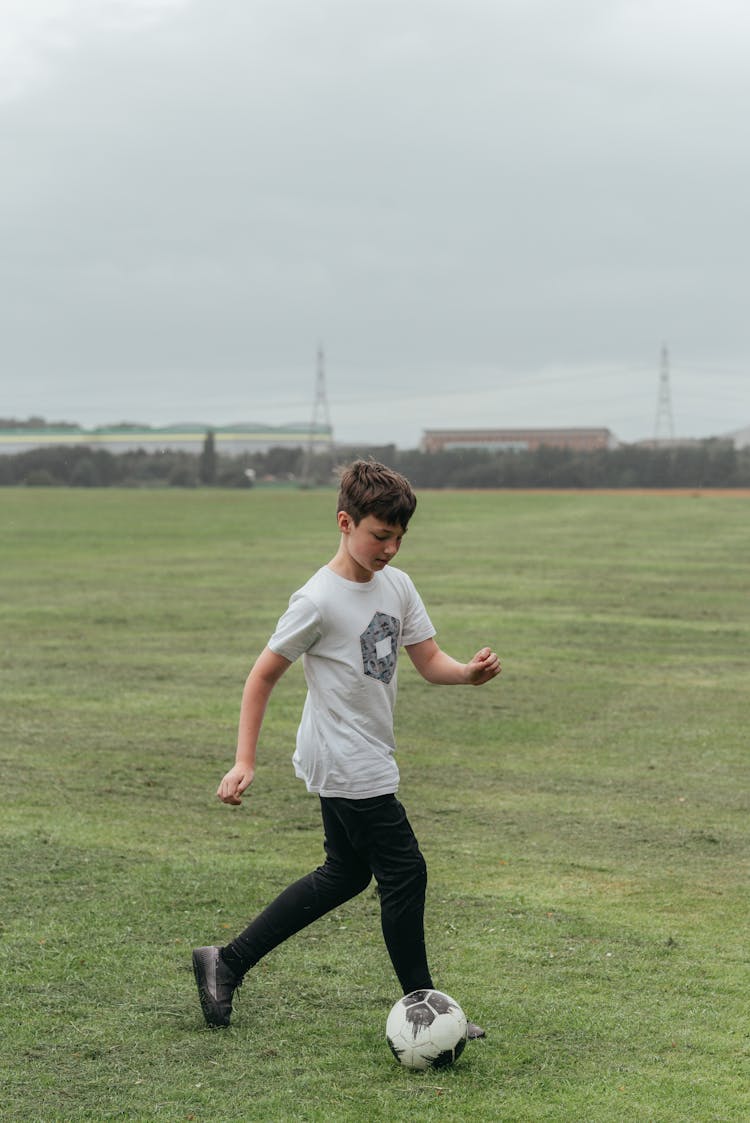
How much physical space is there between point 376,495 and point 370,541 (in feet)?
0.45

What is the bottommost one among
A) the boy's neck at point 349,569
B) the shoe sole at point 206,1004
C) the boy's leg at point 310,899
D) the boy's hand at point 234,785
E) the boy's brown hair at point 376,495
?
the shoe sole at point 206,1004

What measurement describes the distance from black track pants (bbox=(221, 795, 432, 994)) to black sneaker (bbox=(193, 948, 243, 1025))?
4cm

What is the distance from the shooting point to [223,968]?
4.57 m

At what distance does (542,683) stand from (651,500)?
45836mm

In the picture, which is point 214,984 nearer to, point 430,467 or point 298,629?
point 298,629

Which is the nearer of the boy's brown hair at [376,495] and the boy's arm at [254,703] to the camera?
the boy's brown hair at [376,495]

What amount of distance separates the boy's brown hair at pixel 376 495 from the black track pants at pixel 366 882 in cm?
85

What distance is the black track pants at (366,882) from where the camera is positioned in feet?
14.1

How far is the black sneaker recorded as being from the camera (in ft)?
14.8

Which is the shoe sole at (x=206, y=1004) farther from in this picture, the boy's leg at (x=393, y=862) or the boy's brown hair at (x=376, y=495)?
the boy's brown hair at (x=376, y=495)

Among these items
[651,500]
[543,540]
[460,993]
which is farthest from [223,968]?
[651,500]

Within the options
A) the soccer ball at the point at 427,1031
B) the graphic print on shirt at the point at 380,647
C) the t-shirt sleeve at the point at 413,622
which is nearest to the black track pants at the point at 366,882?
the soccer ball at the point at 427,1031

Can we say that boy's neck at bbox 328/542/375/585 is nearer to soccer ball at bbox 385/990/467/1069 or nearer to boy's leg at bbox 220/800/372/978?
boy's leg at bbox 220/800/372/978

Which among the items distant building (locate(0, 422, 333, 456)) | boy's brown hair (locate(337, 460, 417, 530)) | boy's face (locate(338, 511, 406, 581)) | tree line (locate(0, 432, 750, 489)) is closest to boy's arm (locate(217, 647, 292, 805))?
boy's face (locate(338, 511, 406, 581))
